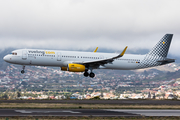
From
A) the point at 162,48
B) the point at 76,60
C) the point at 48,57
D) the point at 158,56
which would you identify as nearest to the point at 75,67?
the point at 76,60

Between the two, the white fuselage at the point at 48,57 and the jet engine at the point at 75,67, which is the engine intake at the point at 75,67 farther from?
the white fuselage at the point at 48,57

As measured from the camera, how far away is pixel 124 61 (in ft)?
198

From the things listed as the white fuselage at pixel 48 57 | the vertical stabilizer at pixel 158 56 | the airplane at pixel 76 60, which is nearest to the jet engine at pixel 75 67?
the airplane at pixel 76 60

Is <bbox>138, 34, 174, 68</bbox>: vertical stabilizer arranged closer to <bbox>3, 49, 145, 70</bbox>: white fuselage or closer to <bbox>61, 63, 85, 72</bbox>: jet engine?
<bbox>3, 49, 145, 70</bbox>: white fuselage

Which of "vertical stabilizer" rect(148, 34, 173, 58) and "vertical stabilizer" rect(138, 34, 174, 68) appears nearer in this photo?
"vertical stabilizer" rect(138, 34, 174, 68)

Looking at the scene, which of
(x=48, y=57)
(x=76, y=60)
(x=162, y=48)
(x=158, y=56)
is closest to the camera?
(x=48, y=57)

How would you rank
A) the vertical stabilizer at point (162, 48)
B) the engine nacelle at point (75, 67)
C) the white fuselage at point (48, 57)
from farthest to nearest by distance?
the vertical stabilizer at point (162, 48), the engine nacelle at point (75, 67), the white fuselage at point (48, 57)

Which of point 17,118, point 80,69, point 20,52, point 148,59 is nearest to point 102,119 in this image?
point 17,118

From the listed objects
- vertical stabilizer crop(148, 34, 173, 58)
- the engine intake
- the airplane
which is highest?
vertical stabilizer crop(148, 34, 173, 58)

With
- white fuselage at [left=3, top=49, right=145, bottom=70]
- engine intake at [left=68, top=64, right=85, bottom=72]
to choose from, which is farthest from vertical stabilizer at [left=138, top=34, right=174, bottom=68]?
engine intake at [left=68, top=64, right=85, bottom=72]

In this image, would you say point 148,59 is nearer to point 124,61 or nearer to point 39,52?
point 124,61

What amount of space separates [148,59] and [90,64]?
46.7ft

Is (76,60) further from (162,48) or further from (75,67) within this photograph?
(162,48)

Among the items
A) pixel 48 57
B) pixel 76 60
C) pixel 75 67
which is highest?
pixel 48 57
